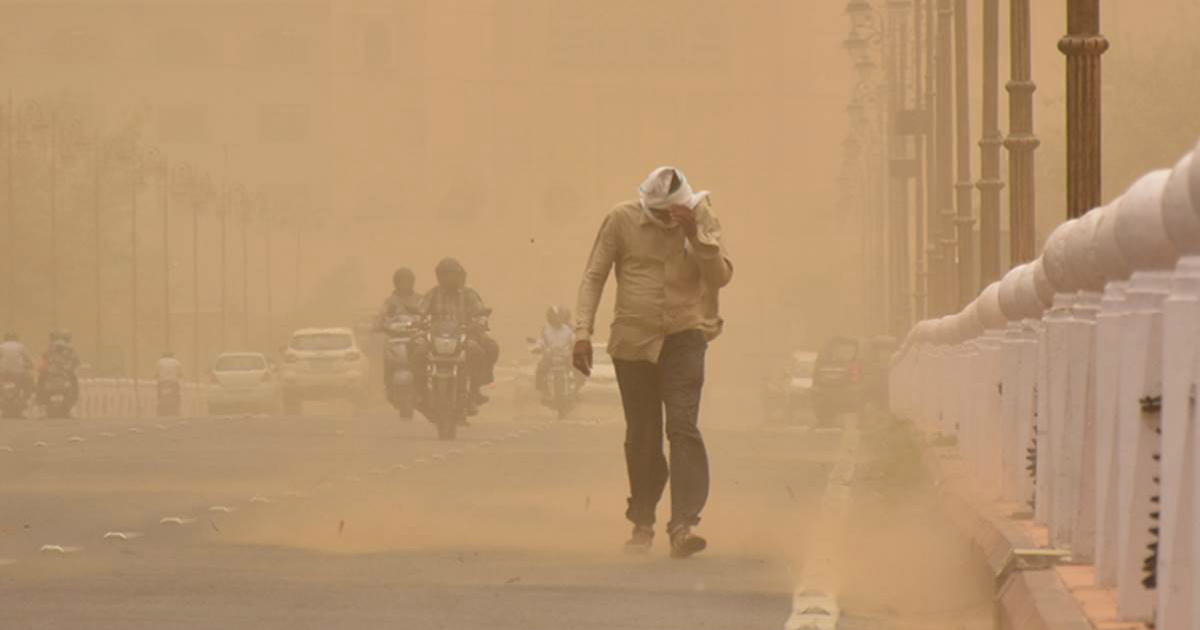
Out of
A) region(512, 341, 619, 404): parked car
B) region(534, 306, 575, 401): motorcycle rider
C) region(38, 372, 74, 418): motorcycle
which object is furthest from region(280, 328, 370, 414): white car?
region(534, 306, 575, 401): motorcycle rider

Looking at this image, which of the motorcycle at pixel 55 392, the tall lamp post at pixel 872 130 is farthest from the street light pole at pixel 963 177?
the motorcycle at pixel 55 392

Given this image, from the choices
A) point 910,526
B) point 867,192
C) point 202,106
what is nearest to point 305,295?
point 202,106

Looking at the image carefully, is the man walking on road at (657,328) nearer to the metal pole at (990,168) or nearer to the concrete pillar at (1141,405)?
the concrete pillar at (1141,405)

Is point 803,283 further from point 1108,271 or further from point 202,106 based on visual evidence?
point 1108,271

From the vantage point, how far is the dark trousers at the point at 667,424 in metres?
14.2

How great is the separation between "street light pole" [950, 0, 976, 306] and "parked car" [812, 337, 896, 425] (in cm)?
1157

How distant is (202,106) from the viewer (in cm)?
17100

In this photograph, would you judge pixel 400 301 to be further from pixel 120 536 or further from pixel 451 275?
pixel 120 536

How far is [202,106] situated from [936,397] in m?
147

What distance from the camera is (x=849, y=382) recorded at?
Answer: 55188 mm

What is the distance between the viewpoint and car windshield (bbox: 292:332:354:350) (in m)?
64.9

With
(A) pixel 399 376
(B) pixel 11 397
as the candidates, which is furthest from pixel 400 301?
(B) pixel 11 397

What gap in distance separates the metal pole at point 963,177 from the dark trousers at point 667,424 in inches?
904

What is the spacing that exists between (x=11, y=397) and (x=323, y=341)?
11.2m
